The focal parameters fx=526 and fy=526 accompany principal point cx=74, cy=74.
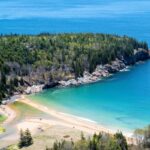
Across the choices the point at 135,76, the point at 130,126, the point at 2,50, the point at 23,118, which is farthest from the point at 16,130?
the point at 135,76

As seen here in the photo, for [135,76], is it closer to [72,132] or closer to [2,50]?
[2,50]

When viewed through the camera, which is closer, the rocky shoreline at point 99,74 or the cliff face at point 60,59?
the rocky shoreline at point 99,74

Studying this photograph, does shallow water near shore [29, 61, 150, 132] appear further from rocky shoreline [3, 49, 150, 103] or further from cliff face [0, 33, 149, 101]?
cliff face [0, 33, 149, 101]

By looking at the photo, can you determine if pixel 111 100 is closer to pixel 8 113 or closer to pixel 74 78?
pixel 74 78

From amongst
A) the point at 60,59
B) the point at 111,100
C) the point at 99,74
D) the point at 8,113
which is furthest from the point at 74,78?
the point at 8,113

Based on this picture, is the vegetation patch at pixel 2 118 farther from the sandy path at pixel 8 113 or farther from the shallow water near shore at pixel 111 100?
the shallow water near shore at pixel 111 100

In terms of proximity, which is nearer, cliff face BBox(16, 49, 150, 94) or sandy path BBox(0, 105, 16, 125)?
sandy path BBox(0, 105, 16, 125)

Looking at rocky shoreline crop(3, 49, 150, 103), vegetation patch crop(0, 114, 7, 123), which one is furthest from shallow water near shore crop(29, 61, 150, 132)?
vegetation patch crop(0, 114, 7, 123)

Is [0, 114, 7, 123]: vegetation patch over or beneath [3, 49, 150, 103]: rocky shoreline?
beneath

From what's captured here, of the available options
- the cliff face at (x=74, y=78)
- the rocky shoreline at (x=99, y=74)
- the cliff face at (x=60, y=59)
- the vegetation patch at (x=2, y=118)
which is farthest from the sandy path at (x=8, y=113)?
the cliff face at (x=74, y=78)
